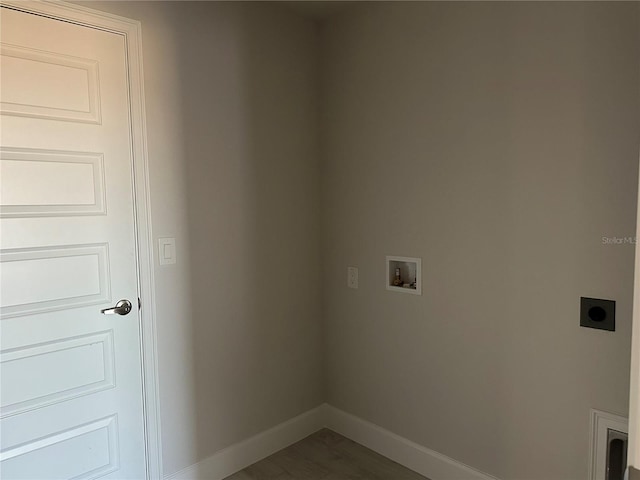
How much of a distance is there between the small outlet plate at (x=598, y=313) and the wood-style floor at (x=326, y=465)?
1177mm

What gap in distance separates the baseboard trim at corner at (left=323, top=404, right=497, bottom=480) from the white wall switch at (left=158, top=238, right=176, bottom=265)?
1403 mm

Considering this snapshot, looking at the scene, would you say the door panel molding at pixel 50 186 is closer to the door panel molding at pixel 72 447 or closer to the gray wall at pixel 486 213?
the door panel molding at pixel 72 447

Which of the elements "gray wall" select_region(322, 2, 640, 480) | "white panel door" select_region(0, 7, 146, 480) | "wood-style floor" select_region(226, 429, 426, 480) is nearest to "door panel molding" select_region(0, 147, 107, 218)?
"white panel door" select_region(0, 7, 146, 480)

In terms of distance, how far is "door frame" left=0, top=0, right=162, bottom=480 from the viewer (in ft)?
6.18

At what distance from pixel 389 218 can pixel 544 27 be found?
107cm

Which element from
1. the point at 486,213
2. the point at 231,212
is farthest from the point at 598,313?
the point at 231,212

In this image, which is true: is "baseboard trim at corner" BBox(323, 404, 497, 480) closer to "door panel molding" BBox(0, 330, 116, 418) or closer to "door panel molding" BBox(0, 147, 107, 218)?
"door panel molding" BBox(0, 330, 116, 418)

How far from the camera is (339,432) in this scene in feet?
9.04

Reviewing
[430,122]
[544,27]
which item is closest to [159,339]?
[430,122]

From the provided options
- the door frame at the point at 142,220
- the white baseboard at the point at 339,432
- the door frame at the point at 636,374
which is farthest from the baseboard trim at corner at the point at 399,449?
the door frame at the point at 636,374

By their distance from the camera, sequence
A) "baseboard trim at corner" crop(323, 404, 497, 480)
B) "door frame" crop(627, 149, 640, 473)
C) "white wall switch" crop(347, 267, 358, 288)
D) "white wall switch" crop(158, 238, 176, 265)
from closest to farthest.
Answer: "door frame" crop(627, 149, 640, 473), "white wall switch" crop(158, 238, 176, 265), "baseboard trim at corner" crop(323, 404, 497, 480), "white wall switch" crop(347, 267, 358, 288)

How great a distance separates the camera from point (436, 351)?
2.25 meters

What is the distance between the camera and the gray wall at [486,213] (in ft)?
5.53

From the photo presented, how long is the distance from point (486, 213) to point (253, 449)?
1724 millimetres
